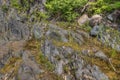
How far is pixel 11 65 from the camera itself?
339 inches

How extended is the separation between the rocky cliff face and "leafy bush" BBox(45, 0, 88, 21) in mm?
1590

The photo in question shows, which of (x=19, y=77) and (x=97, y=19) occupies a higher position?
(x=97, y=19)

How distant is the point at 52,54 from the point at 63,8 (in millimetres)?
4476

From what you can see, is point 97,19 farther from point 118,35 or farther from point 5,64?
point 5,64

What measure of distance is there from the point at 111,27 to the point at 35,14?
3.87m

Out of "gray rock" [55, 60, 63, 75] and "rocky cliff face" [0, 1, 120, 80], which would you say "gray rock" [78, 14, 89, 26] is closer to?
"rocky cliff face" [0, 1, 120, 80]

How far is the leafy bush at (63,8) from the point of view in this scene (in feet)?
41.0

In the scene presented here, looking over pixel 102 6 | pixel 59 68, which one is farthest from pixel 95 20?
pixel 59 68

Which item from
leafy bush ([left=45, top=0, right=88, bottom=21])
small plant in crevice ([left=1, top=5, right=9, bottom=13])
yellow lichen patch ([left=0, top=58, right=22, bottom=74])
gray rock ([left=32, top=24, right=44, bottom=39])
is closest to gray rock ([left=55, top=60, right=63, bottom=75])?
yellow lichen patch ([left=0, top=58, right=22, bottom=74])

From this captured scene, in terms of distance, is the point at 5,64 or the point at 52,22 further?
the point at 52,22

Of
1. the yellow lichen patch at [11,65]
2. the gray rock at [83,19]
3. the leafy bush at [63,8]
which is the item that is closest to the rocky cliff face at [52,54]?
the yellow lichen patch at [11,65]

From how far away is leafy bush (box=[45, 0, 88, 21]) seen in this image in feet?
41.0

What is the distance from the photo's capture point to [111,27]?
36.4ft

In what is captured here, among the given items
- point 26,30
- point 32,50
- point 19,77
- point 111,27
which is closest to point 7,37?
point 26,30
